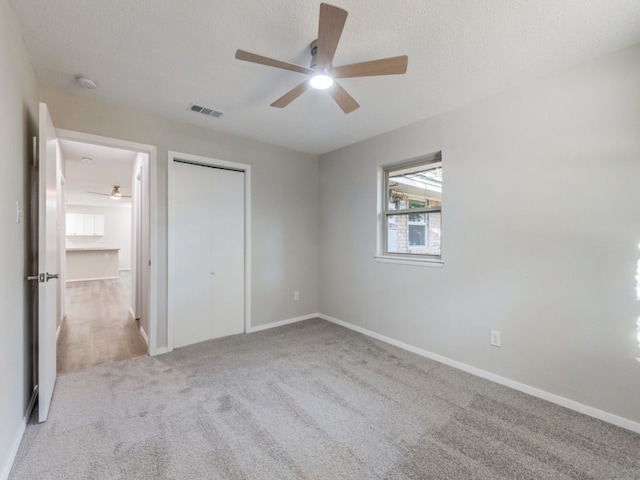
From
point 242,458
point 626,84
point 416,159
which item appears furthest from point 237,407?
point 626,84

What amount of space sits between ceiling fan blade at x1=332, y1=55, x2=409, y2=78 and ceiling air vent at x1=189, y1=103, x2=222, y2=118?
62.2 inches

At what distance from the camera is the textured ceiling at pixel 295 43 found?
1659mm

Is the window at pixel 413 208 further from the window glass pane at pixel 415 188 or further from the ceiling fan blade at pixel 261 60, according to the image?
the ceiling fan blade at pixel 261 60

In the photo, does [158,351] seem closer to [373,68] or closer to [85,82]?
[85,82]

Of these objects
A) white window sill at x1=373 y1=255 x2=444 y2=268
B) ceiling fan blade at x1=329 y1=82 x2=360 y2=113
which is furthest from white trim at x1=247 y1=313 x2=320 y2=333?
ceiling fan blade at x1=329 y1=82 x2=360 y2=113

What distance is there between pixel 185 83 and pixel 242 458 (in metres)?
2.70

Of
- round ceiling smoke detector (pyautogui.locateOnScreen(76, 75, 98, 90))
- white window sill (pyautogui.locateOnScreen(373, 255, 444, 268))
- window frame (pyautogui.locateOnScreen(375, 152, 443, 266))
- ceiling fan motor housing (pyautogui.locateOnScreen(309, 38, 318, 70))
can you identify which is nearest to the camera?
ceiling fan motor housing (pyautogui.locateOnScreen(309, 38, 318, 70))

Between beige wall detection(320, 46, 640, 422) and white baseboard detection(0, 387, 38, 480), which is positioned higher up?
beige wall detection(320, 46, 640, 422)

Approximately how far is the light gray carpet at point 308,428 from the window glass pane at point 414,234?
3.98ft

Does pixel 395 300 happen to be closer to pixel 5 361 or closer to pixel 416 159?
pixel 416 159

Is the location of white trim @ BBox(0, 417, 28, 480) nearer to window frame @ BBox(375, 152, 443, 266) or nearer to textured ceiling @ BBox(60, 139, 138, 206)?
textured ceiling @ BBox(60, 139, 138, 206)

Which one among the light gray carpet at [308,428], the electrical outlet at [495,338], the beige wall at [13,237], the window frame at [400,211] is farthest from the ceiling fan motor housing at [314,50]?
the electrical outlet at [495,338]

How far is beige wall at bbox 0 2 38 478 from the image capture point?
153 cm

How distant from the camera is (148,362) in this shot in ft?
9.62
